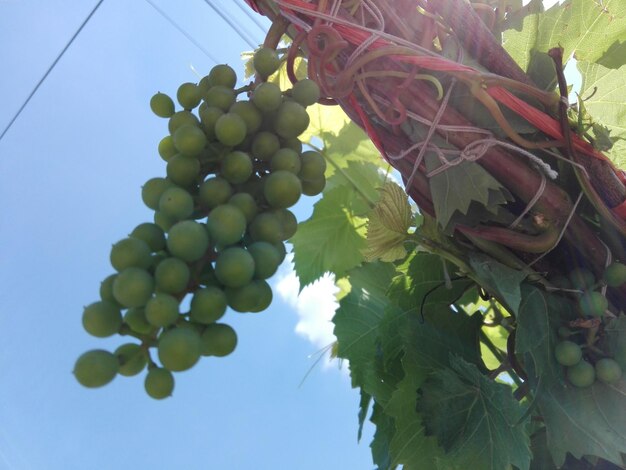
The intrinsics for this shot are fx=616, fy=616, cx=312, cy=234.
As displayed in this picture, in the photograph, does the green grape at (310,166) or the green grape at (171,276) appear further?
the green grape at (310,166)

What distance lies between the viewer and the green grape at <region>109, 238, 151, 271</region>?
369 millimetres

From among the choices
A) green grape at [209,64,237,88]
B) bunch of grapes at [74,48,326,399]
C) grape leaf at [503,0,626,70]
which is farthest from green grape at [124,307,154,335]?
grape leaf at [503,0,626,70]

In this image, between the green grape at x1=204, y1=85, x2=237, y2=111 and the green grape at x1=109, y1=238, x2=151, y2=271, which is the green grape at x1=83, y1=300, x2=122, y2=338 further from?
the green grape at x1=204, y1=85, x2=237, y2=111

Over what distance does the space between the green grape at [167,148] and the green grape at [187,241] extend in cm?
13

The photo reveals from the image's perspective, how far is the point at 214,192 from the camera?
1.40 feet

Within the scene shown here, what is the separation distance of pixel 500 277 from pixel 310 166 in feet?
0.67

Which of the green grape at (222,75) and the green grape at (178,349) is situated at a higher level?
the green grape at (222,75)

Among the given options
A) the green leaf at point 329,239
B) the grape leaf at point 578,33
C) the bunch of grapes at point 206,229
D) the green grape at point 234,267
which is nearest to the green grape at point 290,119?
the bunch of grapes at point 206,229

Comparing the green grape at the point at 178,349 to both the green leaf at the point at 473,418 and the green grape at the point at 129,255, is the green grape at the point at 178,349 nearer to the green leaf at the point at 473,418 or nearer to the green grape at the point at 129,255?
the green grape at the point at 129,255

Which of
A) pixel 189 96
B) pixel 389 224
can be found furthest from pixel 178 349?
pixel 389 224

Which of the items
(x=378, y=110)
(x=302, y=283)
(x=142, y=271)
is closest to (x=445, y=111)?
(x=378, y=110)

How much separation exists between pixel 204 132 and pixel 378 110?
0.15 metres

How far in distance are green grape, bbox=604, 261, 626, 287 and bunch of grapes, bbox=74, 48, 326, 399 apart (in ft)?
0.92

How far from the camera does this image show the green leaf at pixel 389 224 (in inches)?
24.8
